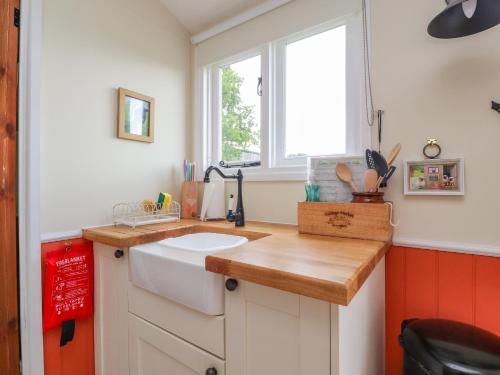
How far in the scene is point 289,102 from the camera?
1387 mm

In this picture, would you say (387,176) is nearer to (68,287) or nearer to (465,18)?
(465,18)

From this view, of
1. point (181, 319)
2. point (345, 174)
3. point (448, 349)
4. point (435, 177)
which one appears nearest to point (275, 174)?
point (345, 174)

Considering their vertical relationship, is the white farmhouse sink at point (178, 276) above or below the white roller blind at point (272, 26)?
below

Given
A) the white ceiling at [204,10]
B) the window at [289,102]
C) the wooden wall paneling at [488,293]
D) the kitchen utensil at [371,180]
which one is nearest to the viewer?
the wooden wall paneling at [488,293]

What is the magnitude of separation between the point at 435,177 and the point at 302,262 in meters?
0.68

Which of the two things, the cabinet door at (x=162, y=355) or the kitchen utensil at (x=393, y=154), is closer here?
the cabinet door at (x=162, y=355)

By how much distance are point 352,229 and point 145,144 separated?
3.94 feet

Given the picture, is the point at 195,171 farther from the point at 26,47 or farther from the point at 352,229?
the point at 352,229

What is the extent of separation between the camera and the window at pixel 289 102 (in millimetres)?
1167

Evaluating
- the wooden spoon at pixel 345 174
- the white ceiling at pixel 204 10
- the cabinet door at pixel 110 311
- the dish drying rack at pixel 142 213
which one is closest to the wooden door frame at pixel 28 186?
the cabinet door at pixel 110 311

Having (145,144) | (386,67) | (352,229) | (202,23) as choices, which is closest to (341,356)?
(352,229)

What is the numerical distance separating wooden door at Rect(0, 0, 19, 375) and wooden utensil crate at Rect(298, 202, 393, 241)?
3.86ft

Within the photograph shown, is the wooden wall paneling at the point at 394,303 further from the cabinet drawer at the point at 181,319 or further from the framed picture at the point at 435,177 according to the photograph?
the cabinet drawer at the point at 181,319

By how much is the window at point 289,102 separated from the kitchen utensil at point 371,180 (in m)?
0.20
